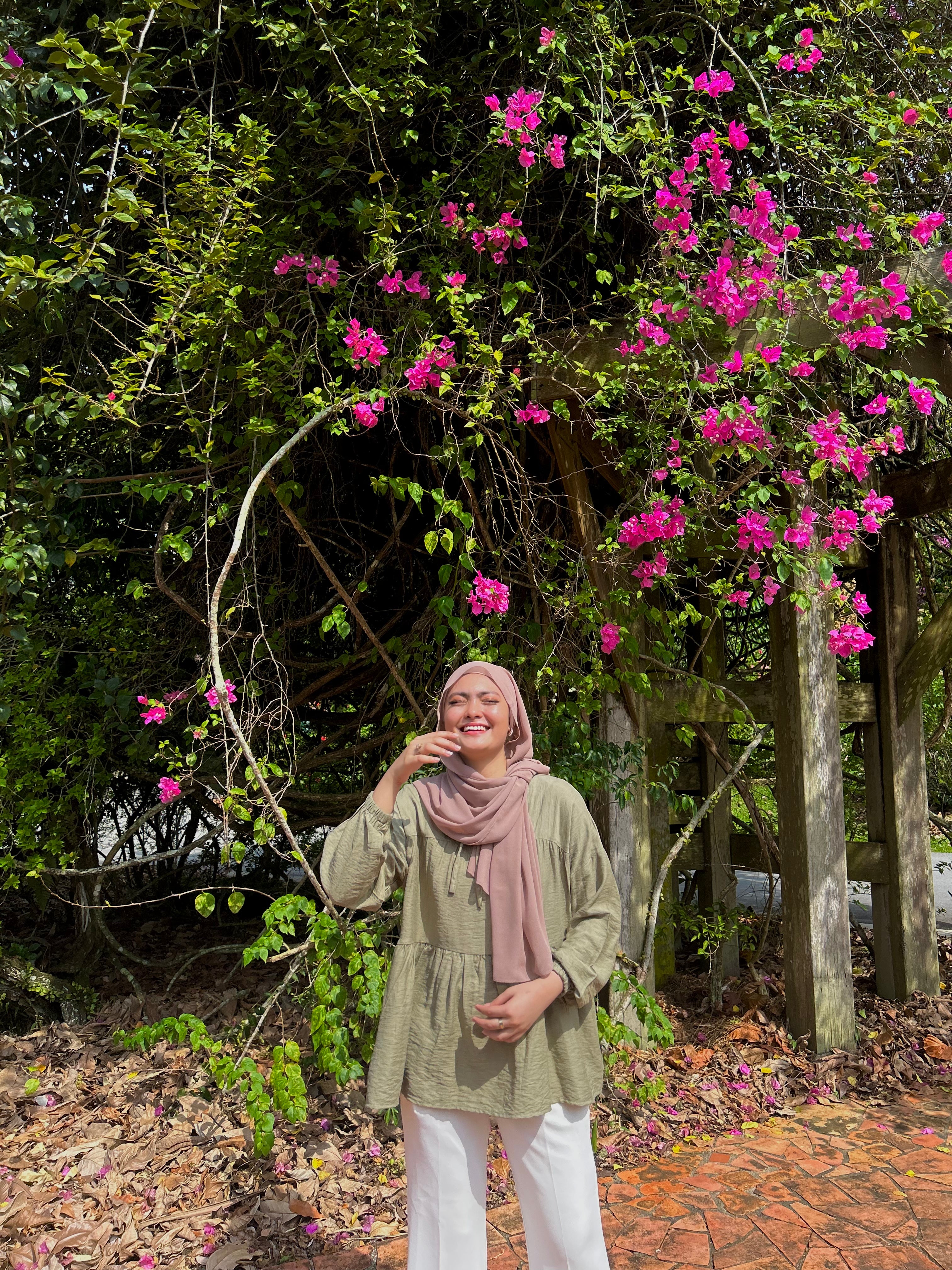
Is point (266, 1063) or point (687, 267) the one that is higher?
point (687, 267)

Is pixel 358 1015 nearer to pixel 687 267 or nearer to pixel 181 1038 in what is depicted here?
pixel 181 1038

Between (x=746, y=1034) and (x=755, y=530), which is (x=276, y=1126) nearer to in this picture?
(x=746, y=1034)

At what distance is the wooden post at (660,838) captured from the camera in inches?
180

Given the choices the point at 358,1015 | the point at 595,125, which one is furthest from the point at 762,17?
the point at 358,1015

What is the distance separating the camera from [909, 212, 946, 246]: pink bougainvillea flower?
290 cm

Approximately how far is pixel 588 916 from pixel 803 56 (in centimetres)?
272

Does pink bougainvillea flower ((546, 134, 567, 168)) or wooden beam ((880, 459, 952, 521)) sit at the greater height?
pink bougainvillea flower ((546, 134, 567, 168))

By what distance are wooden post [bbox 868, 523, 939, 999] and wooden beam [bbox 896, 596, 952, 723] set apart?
0.07ft

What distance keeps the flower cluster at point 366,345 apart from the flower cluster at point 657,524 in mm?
974

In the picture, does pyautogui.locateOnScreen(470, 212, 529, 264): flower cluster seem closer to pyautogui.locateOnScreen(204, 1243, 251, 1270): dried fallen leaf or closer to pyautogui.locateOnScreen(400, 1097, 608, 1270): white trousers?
pyautogui.locateOnScreen(400, 1097, 608, 1270): white trousers

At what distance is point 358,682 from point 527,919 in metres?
2.88

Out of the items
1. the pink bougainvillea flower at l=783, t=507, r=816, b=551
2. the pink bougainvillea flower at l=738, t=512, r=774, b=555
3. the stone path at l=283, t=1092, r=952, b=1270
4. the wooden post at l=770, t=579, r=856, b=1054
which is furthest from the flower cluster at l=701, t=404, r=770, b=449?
the stone path at l=283, t=1092, r=952, b=1270

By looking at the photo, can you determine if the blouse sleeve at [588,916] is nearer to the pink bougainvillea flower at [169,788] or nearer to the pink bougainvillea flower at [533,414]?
the pink bougainvillea flower at [169,788]

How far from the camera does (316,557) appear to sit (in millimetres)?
3281
